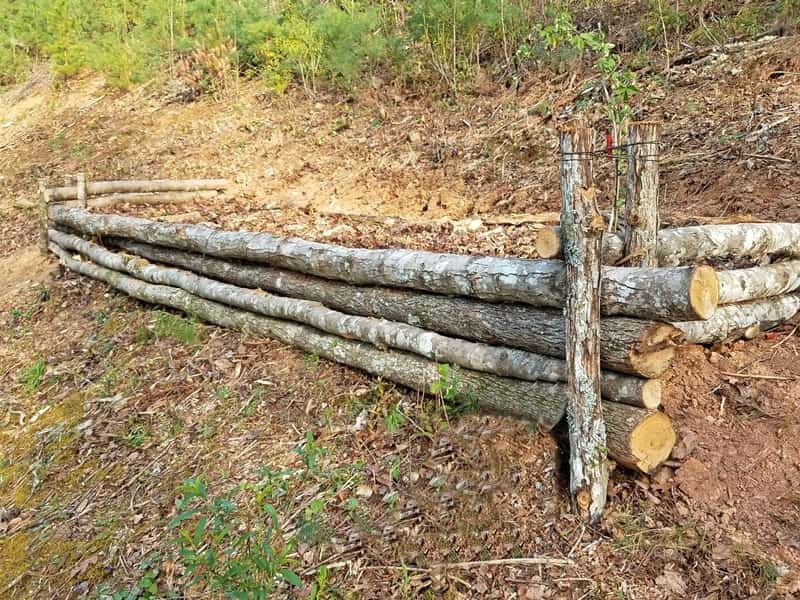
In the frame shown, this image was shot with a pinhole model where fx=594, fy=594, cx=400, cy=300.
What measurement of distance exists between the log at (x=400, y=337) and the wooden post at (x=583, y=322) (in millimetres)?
275

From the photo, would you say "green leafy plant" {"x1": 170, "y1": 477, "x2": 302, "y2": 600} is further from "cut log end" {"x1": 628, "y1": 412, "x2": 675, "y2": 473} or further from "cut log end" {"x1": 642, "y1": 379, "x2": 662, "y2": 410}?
"cut log end" {"x1": 642, "y1": 379, "x2": 662, "y2": 410}

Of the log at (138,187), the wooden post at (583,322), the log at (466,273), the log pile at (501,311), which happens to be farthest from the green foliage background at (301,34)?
the wooden post at (583,322)

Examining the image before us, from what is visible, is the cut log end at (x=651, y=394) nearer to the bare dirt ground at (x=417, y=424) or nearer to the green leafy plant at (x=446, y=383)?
the bare dirt ground at (x=417, y=424)

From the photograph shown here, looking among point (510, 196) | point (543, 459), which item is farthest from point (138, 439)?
point (510, 196)

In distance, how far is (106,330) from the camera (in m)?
6.73

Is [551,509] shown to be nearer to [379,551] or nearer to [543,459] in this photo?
[543,459]

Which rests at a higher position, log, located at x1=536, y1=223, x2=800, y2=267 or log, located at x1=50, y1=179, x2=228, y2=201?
log, located at x1=50, y1=179, x2=228, y2=201

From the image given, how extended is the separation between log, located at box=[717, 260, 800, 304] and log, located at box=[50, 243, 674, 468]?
3.46ft

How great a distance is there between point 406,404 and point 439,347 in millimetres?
482

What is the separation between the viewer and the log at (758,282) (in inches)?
139

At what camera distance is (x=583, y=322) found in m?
2.91

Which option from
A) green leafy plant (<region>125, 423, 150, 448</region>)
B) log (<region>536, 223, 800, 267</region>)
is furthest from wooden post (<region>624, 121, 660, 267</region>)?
green leafy plant (<region>125, 423, 150, 448</region>)

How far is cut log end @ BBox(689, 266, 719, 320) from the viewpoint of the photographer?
269 cm

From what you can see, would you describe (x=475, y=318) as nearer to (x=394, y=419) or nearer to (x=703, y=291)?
(x=394, y=419)
